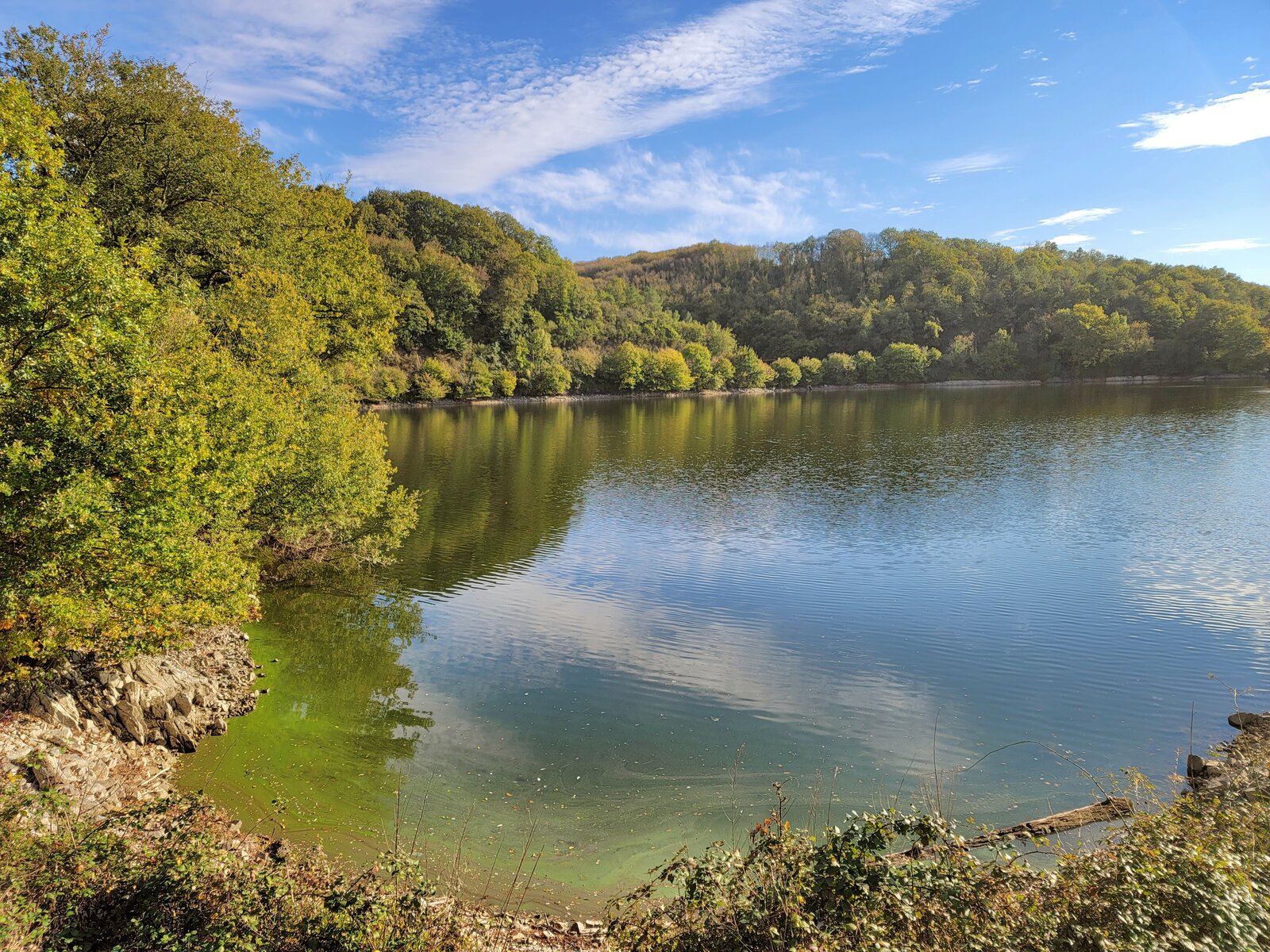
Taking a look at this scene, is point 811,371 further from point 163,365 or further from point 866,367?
point 163,365

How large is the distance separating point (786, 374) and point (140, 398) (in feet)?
457

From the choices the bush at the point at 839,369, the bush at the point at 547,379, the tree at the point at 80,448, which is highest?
the bush at the point at 839,369

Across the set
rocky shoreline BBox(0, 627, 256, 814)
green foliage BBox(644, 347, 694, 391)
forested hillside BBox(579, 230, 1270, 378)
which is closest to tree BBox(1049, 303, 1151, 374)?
forested hillside BBox(579, 230, 1270, 378)

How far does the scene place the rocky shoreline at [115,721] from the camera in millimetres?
9047

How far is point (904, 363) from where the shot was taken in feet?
471

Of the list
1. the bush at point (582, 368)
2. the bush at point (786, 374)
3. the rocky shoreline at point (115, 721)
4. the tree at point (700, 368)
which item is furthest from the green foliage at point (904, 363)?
the rocky shoreline at point (115, 721)

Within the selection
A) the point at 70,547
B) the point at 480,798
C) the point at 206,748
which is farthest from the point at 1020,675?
the point at 70,547

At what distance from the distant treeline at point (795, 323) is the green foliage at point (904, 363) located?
37 centimetres

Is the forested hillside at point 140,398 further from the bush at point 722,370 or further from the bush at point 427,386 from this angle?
the bush at point 722,370

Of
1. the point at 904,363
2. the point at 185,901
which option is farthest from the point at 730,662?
the point at 904,363

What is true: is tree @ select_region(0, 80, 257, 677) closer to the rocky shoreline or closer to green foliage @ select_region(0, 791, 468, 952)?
the rocky shoreline

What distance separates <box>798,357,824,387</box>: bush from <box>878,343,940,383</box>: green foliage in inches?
→ 514

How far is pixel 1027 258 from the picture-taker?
174 m

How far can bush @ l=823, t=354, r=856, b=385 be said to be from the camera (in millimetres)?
→ 148250
